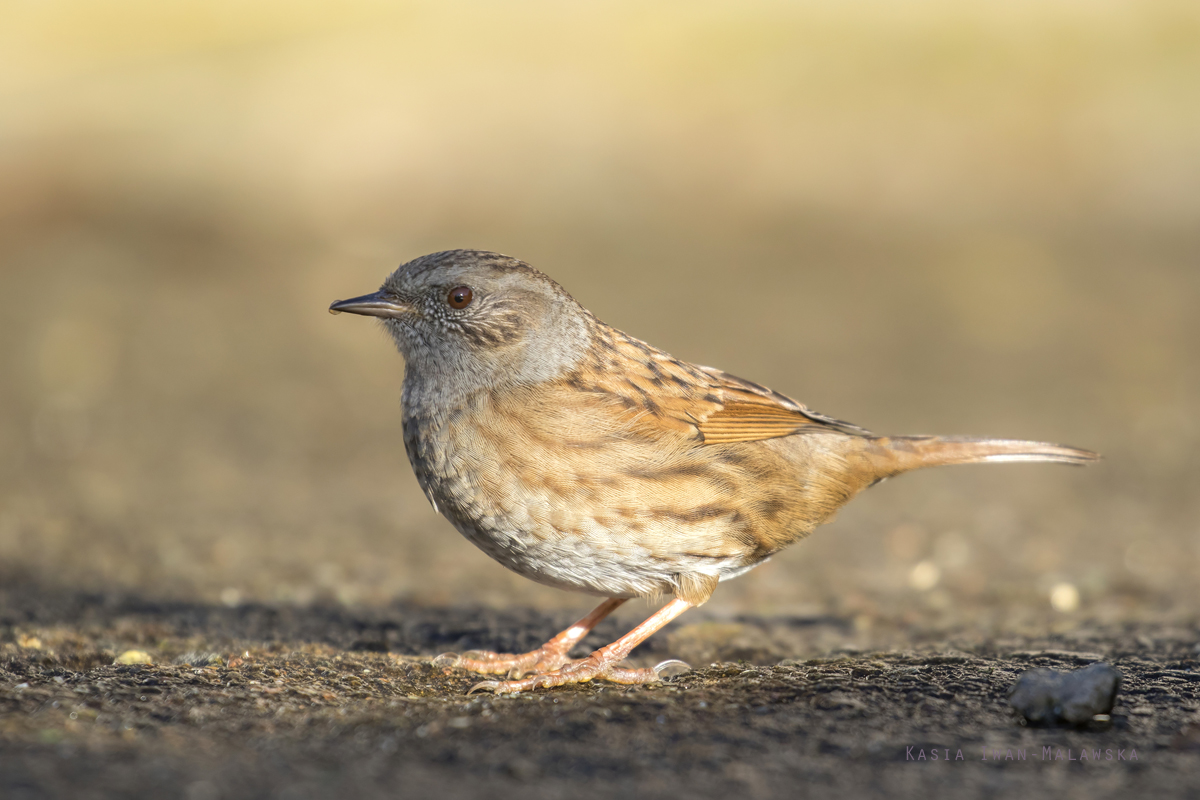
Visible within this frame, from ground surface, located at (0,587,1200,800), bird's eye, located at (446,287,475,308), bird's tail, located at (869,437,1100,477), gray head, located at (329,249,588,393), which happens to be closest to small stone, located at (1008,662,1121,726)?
ground surface, located at (0,587,1200,800)

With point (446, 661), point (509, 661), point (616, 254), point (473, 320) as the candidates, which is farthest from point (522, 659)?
point (616, 254)

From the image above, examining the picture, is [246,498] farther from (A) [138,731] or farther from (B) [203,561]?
(A) [138,731]

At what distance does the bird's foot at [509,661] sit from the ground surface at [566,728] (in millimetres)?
111

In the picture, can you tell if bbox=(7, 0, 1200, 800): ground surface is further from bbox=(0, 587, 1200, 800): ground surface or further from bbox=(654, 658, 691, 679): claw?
bbox=(654, 658, 691, 679): claw

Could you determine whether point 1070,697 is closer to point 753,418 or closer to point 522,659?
point 753,418

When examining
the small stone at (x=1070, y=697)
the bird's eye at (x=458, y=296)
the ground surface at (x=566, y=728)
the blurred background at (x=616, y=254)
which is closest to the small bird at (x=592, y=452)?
the bird's eye at (x=458, y=296)

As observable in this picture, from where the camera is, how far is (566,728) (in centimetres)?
343

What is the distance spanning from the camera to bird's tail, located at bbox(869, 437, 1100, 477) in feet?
15.3

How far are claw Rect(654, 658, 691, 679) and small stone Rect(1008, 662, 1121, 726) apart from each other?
1413 millimetres

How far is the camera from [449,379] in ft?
14.8

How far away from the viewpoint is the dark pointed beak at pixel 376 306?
4586mm

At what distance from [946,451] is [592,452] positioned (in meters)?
1.62

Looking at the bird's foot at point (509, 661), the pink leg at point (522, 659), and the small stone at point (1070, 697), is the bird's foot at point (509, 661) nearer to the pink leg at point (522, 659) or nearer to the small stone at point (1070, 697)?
the pink leg at point (522, 659)

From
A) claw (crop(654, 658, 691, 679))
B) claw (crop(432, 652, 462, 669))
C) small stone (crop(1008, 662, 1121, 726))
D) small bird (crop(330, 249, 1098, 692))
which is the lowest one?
claw (crop(432, 652, 462, 669))
